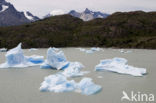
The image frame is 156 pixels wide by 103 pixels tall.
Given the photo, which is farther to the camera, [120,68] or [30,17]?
[30,17]

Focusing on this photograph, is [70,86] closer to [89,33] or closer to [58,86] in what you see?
[58,86]

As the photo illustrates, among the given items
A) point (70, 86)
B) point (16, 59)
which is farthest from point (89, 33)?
point (70, 86)

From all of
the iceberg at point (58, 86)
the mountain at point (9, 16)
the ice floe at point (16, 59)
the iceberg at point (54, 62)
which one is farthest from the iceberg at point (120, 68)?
the mountain at point (9, 16)

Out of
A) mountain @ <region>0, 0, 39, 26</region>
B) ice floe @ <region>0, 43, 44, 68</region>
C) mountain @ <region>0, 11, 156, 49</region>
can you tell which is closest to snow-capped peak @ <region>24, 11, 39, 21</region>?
mountain @ <region>0, 0, 39, 26</region>

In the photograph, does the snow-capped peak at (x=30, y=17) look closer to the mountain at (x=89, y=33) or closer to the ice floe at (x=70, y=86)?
the mountain at (x=89, y=33)

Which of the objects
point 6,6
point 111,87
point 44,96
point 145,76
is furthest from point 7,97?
point 6,6

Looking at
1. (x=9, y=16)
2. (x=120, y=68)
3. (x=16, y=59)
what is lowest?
(x=120, y=68)

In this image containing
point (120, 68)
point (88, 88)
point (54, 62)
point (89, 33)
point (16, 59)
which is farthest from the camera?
point (89, 33)

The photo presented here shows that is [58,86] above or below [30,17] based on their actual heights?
below

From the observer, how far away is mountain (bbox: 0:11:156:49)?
5253 cm

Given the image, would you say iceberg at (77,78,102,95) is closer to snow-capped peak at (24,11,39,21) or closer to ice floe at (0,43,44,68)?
ice floe at (0,43,44,68)

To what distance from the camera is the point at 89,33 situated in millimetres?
57188

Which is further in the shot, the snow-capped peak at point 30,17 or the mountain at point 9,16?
the snow-capped peak at point 30,17

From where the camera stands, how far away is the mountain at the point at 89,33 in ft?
172
